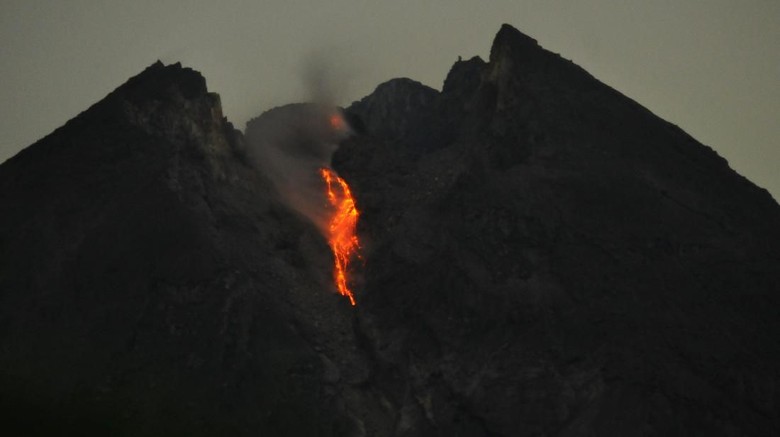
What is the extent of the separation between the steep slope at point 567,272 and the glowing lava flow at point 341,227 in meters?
1.43

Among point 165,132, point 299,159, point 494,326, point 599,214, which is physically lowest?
point 494,326

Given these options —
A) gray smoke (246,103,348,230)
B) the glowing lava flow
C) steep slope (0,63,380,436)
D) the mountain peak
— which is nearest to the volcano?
steep slope (0,63,380,436)

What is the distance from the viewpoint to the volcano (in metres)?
41.9

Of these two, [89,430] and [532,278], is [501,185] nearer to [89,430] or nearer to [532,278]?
[532,278]

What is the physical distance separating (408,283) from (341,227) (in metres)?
10.5

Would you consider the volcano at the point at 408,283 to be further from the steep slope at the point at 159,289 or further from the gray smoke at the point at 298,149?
the gray smoke at the point at 298,149

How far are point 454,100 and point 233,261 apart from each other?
31.6 meters

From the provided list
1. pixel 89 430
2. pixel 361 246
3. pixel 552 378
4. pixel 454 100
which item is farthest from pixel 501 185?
pixel 89 430

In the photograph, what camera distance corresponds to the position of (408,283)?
174ft

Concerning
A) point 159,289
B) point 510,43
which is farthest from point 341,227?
point 510,43

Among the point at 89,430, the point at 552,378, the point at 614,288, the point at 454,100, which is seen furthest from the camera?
the point at 454,100

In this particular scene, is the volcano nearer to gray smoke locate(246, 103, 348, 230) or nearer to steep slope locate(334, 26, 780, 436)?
steep slope locate(334, 26, 780, 436)

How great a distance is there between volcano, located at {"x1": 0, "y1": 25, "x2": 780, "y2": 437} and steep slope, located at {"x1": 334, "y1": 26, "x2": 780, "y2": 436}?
5.9 inches

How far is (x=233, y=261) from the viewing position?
168ft
